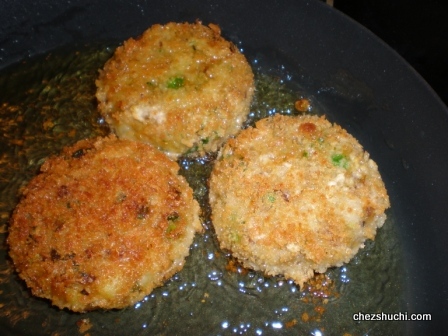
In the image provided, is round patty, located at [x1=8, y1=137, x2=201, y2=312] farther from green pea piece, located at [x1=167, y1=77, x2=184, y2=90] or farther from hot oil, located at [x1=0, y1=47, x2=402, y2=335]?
green pea piece, located at [x1=167, y1=77, x2=184, y2=90]

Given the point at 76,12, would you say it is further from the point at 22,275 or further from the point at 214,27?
the point at 22,275

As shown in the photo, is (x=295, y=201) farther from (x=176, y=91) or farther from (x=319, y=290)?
(x=176, y=91)

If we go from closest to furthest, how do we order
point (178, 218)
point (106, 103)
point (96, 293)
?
point (96, 293), point (178, 218), point (106, 103)

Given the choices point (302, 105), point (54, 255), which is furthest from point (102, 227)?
point (302, 105)

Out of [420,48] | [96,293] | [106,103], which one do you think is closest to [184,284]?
[96,293]

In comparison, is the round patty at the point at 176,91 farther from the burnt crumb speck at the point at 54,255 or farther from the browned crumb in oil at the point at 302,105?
the burnt crumb speck at the point at 54,255

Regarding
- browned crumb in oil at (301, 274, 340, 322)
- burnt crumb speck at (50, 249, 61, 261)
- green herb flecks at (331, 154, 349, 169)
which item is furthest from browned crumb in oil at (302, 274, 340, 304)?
burnt crumb speck at (50, 249, 61, 261)
